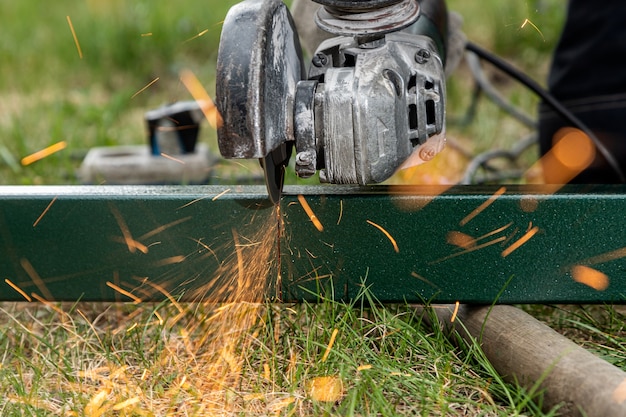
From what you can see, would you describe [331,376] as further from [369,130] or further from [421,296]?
[369,130]

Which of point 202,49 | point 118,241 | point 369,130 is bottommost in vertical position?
point 202,49

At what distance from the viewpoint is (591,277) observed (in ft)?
4.89

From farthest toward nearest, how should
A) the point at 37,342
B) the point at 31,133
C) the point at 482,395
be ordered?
the point at 31,133 → the point at 37,342 → the point at 482,395

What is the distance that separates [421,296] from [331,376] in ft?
0.72

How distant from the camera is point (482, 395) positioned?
141cm

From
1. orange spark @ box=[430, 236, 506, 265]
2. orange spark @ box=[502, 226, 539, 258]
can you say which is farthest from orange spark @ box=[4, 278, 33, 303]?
orange spark @ box=[502, 226, 539, 258]

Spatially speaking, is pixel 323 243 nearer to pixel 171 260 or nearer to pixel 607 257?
pixel 171 260

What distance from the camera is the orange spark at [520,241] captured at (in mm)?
1480

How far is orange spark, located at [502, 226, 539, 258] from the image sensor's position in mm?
1480

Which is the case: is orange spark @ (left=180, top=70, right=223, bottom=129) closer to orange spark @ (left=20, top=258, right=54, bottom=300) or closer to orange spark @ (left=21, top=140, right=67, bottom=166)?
orange spark @ (left=21, top=140, right=67, bottom=166)

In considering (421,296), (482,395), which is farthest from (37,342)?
(482,395)

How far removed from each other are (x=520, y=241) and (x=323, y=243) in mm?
335

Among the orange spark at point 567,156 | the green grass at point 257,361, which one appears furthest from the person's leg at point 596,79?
the green grass at point 257,361

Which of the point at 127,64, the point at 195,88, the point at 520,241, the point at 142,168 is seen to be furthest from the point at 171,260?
the point at 127,64
